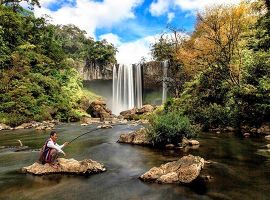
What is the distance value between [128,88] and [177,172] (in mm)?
54809

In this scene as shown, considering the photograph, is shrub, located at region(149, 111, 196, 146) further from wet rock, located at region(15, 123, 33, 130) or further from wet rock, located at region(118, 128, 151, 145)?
wet rock, located at region(15, 123, 33, 130)

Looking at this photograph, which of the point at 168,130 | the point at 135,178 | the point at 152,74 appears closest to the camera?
the point at 135,178

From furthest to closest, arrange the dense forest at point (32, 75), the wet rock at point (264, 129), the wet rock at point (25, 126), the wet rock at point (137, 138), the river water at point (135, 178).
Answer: the dense forest at point (32, 75)
the wet rock at point (25, 126)
the wet rock at point (264, 129)
the wet rock at point (137, 138)
the river water at point (135, 178)

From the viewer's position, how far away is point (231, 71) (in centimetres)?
3106

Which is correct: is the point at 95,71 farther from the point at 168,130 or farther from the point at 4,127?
Answer: the point at 168,130

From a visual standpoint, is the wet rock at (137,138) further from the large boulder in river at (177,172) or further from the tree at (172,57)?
the tree at (172,57)

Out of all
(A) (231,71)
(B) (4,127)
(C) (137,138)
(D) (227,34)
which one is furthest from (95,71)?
(C) (137,138)

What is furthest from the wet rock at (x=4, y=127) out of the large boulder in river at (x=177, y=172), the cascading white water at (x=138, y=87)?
the cascading white water at (x=138, y=87)

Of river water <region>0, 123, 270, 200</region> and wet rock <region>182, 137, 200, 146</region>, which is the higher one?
wet rock <region>182, 137, 200, 146</region>

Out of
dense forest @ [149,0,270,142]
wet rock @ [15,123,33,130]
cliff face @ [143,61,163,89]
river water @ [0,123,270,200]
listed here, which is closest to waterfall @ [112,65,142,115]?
cliff face @ [143,61,163,89]

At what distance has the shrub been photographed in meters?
19.0

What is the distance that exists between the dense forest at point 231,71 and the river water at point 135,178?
7418 millimetres

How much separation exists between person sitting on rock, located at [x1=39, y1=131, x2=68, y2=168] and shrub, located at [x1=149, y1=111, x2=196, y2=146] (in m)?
7.30

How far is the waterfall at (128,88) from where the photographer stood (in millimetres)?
66000
